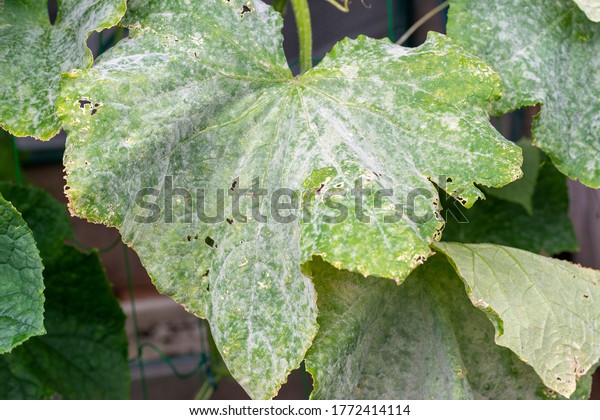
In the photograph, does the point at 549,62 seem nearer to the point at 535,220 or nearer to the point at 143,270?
the point at 535,220

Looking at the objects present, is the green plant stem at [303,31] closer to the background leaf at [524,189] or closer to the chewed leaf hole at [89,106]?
the chewed leaf hole at [89,106]

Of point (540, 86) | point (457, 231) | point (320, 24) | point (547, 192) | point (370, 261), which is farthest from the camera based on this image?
point (320, 24)

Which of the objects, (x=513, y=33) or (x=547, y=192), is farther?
(x=547, y=192)

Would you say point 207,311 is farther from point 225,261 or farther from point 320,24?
point 320,24

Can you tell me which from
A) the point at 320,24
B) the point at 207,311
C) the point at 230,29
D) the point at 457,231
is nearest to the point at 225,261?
the point at 207,311

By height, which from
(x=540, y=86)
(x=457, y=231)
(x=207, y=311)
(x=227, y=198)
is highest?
(x=540, y=86)

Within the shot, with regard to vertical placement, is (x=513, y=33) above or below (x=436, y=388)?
above

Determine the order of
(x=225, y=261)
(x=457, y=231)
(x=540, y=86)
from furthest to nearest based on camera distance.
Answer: (x=457, y=231) → (x=540, y=86) → (x=225, y=261)
